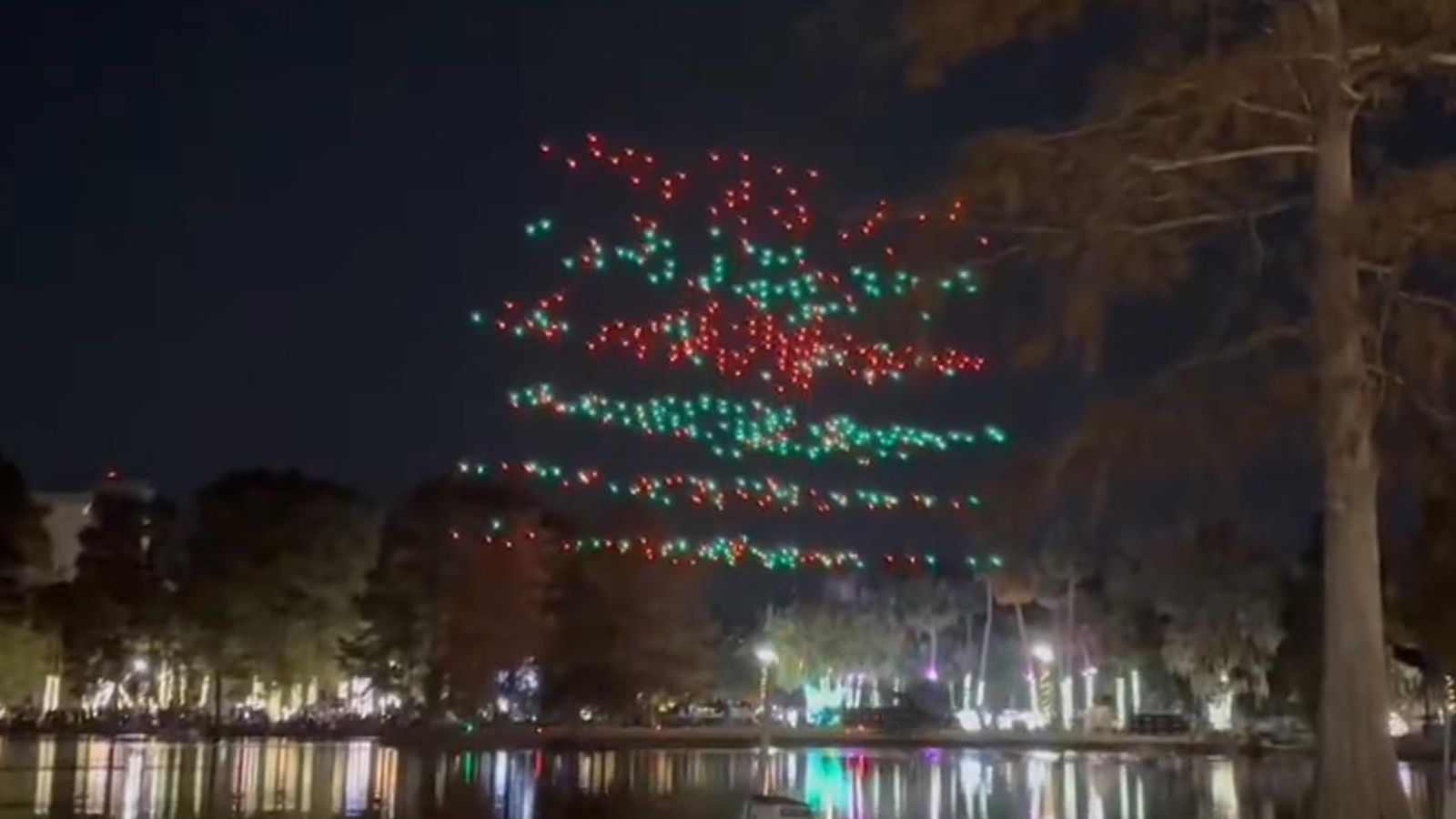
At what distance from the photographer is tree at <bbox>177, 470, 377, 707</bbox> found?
7306 centimetres

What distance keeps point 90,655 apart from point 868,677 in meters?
44.8

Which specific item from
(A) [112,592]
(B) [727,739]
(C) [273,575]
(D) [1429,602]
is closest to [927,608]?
(B) [727,739]

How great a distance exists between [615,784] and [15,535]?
114 ft

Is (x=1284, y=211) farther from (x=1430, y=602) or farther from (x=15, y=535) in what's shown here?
(x=15, y=535)

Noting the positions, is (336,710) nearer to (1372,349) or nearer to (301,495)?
(301,495)

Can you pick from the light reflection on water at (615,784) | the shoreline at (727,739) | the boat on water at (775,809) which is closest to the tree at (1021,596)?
the shoreline at (727,739)

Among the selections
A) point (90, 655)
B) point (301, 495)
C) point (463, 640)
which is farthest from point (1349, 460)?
point (90, 655)

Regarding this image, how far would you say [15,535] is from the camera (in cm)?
6844

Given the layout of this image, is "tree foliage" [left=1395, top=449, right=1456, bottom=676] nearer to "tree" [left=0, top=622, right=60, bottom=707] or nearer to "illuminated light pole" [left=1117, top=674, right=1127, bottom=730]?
"illuminated light pole" [left=1117, top=674, right=1127, bottom=730]

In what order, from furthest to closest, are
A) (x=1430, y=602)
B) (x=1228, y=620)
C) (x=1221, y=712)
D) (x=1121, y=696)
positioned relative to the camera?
(x=1121, y=696) → (x=1221, y=712) → (x=1228, y=620) → (x=1430, y=602)

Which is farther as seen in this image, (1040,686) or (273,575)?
(1040,686)

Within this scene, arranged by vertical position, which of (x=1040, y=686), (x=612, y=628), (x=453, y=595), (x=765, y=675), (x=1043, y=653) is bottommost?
(x=765, y=675)

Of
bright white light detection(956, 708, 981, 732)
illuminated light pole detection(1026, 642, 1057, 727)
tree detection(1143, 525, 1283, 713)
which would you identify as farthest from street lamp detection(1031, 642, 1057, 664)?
tree detection(1143, 525, 1283, 713)

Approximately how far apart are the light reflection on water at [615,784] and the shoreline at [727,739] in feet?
20.5
